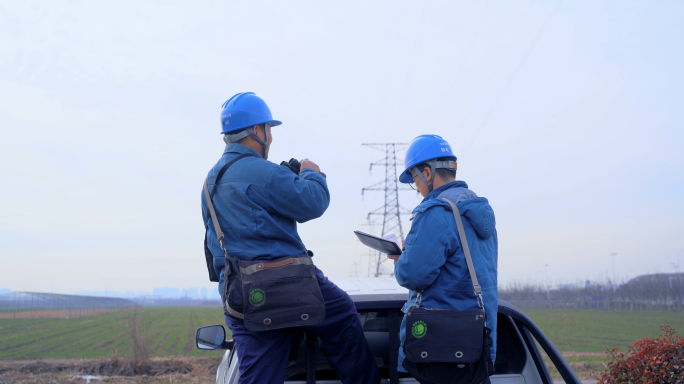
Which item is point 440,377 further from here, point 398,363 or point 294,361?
point 294,361

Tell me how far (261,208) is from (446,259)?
87 cm

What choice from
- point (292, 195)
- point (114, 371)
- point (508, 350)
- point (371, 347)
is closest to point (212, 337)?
point (371, 347)

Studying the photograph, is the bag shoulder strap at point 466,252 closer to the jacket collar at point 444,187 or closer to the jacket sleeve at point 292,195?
the jacket collar at point 444,187

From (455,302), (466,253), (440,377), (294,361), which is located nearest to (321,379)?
(294,361)

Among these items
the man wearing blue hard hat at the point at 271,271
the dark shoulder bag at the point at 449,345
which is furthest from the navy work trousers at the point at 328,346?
Result: the dark shoulder bag at the point at 449,345

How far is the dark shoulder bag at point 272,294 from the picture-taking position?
213cm

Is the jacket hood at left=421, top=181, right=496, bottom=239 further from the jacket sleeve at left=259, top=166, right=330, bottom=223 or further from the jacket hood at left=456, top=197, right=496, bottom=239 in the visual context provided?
the jacket sleeve at left=259, top=166, right=330, bottom=223

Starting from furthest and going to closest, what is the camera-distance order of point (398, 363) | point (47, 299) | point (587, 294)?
1. point (587, 294)
2. point (47, 299)
3. point (398, 363)

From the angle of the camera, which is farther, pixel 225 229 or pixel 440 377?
pixel 225 229

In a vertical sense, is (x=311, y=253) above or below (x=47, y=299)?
above

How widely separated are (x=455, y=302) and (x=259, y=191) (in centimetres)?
102

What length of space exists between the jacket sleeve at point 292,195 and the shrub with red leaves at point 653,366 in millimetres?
2521

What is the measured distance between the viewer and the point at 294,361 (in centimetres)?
244

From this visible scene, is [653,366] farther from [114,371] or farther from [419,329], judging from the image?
[114,371]
